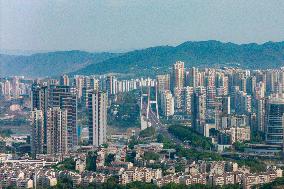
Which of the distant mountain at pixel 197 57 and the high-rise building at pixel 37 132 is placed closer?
the high-rise building at pixel 37 132

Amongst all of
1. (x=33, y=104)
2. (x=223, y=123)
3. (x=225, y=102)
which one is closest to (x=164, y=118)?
(x=225, y=102)

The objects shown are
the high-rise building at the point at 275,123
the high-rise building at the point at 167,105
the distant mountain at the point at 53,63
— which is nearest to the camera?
the high-rise building at the point at 275,123

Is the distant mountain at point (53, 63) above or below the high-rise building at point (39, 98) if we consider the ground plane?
above

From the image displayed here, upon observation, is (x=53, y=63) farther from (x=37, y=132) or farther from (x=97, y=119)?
(x=37, y=132)

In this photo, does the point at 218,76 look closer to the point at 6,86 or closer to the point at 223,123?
the point at 6,86

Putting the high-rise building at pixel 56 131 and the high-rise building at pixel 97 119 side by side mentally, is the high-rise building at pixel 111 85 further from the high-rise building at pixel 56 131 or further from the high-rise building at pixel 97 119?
the high-rise building at pixel 56 131

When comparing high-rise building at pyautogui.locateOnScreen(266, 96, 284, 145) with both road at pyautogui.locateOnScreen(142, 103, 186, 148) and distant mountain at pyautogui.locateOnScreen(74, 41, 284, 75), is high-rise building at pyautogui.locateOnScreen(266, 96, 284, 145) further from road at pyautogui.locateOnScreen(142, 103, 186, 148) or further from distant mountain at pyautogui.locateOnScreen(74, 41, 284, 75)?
distant mountain at pyautogui.locateOnScreen(74, 41, 284, 75)

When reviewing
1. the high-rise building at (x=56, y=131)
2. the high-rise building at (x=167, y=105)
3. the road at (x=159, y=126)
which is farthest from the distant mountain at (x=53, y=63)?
the high-rise building at (x=56, y=131)
